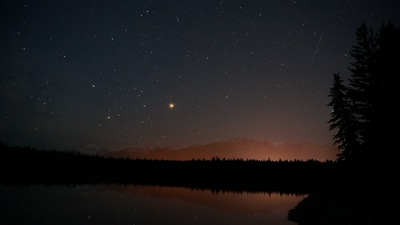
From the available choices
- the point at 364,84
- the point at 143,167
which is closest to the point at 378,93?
the point at 364,84

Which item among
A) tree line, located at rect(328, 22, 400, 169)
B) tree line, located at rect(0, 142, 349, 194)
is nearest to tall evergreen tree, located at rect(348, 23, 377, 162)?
tree line, located at rect(328, 22, 400, 169)

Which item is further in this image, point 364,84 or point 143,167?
point 143,167

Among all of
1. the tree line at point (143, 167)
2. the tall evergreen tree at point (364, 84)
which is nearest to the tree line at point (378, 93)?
the tall evergreen tree at point (364, 84)

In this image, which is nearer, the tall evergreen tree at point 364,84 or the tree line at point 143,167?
the tall evergreen tree at point 364,84

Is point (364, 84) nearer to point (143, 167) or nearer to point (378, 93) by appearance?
point (378, 93)

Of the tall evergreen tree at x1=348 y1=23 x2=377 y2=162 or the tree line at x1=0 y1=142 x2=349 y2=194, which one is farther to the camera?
the tree line at x1=0 y1=142 x2=349 y2=194

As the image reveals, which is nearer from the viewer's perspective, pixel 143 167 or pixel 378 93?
pixel 378 93

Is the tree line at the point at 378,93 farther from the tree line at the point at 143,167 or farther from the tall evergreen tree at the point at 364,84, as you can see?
the tree line at the point at 143,167

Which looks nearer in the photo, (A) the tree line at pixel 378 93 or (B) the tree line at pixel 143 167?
(A) the tree line at pixel 378 93

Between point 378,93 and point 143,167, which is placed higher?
point 378,93

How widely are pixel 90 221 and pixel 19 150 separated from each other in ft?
519

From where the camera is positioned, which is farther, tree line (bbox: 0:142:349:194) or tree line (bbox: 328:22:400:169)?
tree line (bbox: 0:142:349:194)

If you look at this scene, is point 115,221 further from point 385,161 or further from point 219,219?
point 385,161

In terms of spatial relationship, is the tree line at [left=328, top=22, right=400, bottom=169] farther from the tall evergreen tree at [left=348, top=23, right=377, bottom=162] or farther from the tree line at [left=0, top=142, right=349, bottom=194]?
the tree line at [left=0, top=142, right=349, bottom=194]
